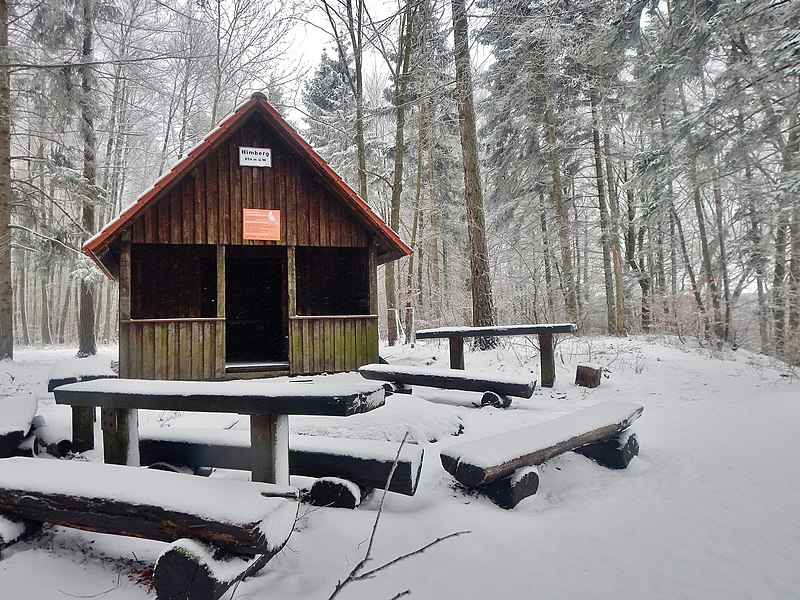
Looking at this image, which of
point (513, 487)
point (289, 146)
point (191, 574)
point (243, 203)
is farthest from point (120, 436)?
point (289, 146)

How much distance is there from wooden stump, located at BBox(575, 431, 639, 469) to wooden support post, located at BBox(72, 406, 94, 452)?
4455mm

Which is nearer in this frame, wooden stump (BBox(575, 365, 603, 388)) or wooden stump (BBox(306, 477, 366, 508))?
wooden stump (BBox(306, 477, 366, 508))

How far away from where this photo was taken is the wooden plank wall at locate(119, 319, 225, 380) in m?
7.87

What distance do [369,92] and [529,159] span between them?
1053 centimetres

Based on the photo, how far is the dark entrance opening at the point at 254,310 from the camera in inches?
454

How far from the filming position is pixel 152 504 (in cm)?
232

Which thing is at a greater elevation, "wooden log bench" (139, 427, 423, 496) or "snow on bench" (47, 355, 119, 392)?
"snow on bench" (47, 355, 119, 392)

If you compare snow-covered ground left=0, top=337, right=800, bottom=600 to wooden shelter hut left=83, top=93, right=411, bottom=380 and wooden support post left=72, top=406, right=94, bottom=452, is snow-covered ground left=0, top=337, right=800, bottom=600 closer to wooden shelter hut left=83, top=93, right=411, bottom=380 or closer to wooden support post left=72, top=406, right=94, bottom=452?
wooden support post left=72, top=406, right=94, bottom=452

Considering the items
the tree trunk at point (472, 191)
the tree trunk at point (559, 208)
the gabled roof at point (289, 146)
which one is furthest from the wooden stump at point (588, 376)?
the tree trunk at point (559, 208)

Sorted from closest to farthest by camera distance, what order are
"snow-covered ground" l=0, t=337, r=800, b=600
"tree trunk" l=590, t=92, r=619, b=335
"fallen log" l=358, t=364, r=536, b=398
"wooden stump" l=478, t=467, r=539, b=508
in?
1. "snow-covered ground" l=0, t=337, r=800, b=600
2. "wooden stump" l=478, t=467, r=539, b=508
3. "fallen log" l=358, t=364, r=536, b=398
4. "tree trunk" l=590, t=92, r=619, b=335

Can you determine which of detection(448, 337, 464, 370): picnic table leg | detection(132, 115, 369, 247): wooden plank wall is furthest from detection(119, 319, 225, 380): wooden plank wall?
detection(448, 337, 464, 370): picnic table leg

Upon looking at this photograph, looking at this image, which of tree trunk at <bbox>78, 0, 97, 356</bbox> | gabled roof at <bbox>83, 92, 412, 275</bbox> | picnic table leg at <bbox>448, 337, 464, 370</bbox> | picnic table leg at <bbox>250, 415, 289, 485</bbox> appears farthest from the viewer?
tree trunk at <bbox>78, 0, 97, 356</bbox>

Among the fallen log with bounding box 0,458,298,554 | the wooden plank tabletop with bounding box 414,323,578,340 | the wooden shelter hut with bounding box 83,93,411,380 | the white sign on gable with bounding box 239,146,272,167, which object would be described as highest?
the white sign on gable with bounding box 239,146,272,167

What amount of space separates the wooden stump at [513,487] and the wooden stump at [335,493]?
3.19 ft
